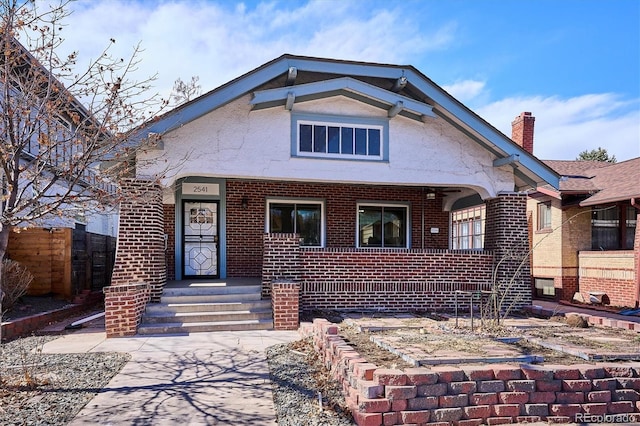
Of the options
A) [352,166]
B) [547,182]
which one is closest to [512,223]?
[547,182]

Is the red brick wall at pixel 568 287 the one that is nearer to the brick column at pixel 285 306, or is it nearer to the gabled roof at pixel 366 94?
the gabled roof at pixel 366 94

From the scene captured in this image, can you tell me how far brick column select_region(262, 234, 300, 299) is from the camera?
9.00m

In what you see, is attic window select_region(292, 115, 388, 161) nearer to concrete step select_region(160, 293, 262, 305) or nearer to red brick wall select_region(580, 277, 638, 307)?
concrete step select_region(160, 293, 262, 305)

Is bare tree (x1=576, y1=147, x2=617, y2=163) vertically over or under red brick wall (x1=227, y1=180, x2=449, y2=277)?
over

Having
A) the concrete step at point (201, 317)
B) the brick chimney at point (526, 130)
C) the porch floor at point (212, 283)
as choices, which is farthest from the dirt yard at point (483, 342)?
the brick chimney at point (526, 130)

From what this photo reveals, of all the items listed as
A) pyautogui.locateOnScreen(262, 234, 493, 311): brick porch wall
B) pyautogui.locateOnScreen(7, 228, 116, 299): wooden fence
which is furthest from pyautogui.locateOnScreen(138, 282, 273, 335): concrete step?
pyautogui.locateOnScreen(7, 228, 116, 299): wooden fence

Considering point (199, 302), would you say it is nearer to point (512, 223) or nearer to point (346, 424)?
point (346, 424)

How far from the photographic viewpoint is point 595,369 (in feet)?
14.4

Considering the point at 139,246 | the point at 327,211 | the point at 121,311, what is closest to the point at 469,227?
the point at 327,211

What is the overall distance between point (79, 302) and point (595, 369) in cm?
988

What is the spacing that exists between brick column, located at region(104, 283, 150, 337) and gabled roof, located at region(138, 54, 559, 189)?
2912 mm

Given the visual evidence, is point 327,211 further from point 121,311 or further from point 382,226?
point 121,311

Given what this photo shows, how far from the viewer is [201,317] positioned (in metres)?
8.19

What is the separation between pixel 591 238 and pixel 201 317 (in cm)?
1218
